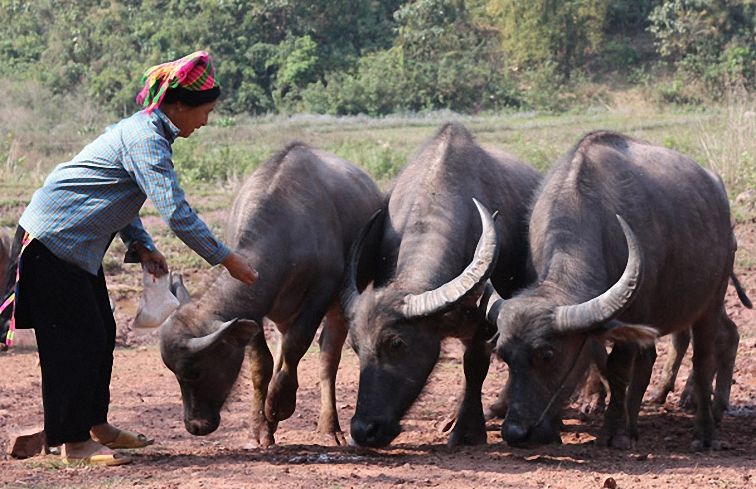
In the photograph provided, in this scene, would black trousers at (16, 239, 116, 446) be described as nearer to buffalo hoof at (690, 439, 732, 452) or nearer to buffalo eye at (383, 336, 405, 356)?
buffalo eye at (383, 336, 405, 356)

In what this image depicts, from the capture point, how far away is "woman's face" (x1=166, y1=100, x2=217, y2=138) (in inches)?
251

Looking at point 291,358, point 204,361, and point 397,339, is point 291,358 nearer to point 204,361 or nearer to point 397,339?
point 204,361

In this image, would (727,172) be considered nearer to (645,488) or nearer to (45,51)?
(645,488)

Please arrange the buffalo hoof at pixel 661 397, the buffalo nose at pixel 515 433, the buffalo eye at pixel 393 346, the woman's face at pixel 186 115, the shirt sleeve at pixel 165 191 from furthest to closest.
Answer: the buffalo hoof at pixel 661 397 → the buffalo eye at pixel 393 346 → the buffalo nose at pixel 515 433 → the woman's face at pixel 186 115 → the shirt sleeve at pixel 165 191

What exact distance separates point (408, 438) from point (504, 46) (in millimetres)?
34230

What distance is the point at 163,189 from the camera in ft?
19.8

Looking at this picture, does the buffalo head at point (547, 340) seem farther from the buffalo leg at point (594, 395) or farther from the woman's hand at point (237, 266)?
the buffalo leg at point (594, 395)

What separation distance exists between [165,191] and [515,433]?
2364mm

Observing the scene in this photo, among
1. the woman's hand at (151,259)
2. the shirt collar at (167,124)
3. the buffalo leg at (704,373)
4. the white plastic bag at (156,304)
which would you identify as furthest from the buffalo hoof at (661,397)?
the shirt collar at (167,124)

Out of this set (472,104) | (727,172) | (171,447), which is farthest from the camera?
(472,104)

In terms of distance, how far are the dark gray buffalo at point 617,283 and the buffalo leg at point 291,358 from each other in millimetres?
1258

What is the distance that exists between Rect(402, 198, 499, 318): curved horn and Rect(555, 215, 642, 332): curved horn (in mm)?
517

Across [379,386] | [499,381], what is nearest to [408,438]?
[379,386]

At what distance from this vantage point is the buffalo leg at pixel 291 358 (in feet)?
25.7
